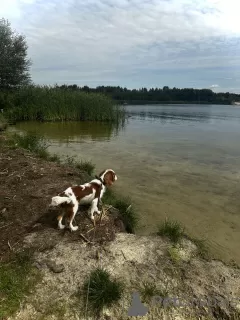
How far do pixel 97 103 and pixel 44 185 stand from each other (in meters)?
22.9

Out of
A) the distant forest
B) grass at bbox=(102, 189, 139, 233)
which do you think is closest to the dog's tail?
grass at bbox=(102, 189, 139, 233)

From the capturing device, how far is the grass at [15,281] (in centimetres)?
328

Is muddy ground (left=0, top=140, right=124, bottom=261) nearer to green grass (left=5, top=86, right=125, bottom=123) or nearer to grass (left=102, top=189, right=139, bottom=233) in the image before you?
grass (left=102, top=189, right=139, bottom=233)

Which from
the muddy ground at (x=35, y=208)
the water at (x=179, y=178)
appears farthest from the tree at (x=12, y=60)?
the muddy ground at (x=35, y=208)

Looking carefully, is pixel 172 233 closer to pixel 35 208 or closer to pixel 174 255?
pixel 174 255

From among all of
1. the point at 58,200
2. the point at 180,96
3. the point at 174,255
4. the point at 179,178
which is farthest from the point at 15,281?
the point at 180,96

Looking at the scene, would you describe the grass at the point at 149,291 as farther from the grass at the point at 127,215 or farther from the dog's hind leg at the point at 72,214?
the grass at the point at 127,215

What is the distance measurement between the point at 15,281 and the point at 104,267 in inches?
41.9

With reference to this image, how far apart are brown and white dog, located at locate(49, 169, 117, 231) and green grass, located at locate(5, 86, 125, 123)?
22.5 metres

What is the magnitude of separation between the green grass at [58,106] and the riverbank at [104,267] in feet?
72.8

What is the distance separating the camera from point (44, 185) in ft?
20.5

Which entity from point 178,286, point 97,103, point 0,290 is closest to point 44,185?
point 0,290

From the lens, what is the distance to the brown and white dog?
4.47 m

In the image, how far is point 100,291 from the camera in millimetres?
3447
